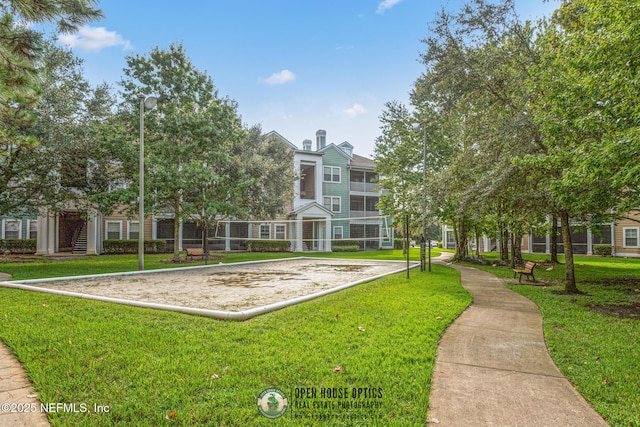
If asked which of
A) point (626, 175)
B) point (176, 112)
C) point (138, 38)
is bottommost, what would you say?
point (626, 175)

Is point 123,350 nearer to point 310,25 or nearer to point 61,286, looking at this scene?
point 61,286

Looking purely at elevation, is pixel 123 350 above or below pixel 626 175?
below

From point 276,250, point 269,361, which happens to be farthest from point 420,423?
point 276,250

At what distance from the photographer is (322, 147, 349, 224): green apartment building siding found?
30047 mm

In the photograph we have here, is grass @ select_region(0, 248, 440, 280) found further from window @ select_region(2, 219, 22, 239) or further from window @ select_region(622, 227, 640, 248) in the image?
window @ select_region(622, 227, 640, 248)

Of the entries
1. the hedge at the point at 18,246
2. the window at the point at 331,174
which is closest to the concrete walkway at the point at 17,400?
the hedge at the point at 18,246

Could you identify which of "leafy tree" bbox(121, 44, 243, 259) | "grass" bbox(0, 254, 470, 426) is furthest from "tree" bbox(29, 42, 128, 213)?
"grass" bbox(0, 254, 470, 426)

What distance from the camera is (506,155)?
9133mm

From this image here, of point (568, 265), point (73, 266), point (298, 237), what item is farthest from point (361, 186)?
point (568, 265)

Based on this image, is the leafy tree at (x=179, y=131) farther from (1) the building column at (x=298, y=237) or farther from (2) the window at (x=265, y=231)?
(2) the window at (x=265, y=231)

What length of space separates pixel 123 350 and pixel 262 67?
1514 centimetres

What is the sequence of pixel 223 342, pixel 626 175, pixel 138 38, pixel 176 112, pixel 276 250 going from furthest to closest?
pixel 276 250 < pixel 138 38 < pixel 176 112 < pixel 626 175 < pixel 223 342

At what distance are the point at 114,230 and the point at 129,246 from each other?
1.89 m

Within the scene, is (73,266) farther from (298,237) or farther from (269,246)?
(298,237)
